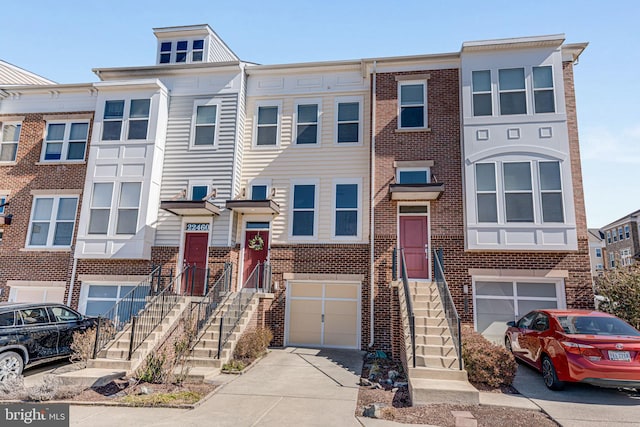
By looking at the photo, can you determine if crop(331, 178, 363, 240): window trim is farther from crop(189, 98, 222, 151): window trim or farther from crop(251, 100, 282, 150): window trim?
crop(189, 98, 222, 151): window trim

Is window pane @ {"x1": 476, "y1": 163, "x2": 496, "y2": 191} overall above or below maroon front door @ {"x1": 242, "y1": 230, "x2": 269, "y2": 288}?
above

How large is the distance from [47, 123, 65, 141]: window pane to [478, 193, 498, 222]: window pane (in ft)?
53.2

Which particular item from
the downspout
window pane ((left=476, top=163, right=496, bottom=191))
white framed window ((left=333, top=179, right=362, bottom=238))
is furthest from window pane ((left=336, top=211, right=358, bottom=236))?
window pane ((left=476, top=163, right=496, bottom=191))

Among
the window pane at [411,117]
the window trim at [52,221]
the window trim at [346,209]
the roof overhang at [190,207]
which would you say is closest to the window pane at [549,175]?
the window pane at [411,117]

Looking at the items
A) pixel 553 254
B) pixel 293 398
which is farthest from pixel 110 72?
pixel 553 254

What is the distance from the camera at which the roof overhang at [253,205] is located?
45.1ft

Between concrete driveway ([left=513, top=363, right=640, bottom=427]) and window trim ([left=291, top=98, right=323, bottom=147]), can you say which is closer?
concrete driveway ([left=513, top=363, right=640, bottom=427])

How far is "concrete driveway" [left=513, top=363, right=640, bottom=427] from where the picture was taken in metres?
6.52

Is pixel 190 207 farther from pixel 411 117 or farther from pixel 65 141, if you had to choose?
pixel 411 117

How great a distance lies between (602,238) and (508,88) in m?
46.7

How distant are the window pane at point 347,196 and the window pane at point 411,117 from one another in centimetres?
290

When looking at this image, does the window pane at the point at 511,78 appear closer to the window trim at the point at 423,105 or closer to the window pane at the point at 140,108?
the window trim at the point at 423,105

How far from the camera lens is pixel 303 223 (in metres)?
14.8

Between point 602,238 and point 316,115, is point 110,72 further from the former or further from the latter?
point 602,238
